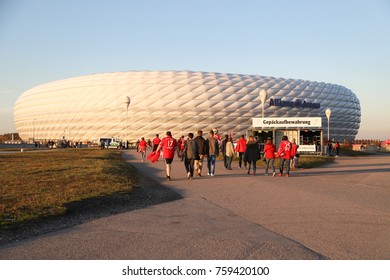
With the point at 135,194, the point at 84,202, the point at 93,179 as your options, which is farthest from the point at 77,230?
the point at 93,179

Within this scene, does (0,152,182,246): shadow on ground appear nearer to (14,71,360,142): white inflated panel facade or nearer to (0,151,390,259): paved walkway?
(0,151,390,259): paved walkway

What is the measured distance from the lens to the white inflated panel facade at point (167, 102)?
67938mm

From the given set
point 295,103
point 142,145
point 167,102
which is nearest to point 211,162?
point 142,145

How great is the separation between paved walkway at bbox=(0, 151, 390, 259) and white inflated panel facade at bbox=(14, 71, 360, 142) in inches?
2280

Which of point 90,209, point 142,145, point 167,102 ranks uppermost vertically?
point 167,102

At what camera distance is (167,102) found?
6756 cm

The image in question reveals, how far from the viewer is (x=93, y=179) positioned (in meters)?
11.7

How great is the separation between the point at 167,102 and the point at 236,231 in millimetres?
62620

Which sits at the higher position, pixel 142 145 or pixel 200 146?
pixel 200 146

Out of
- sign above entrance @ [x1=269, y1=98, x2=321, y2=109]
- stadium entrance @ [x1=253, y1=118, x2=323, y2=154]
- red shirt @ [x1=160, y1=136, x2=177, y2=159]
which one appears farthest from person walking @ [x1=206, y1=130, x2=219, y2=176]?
sign above entrance @ [x1=269, y1=98, x2=321, y2=109]

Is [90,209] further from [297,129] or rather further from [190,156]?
[297,129]

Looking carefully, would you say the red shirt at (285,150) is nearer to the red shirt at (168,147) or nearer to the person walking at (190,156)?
the person walking at (190,156)

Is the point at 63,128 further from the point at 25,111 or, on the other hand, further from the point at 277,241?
the point at 277,241

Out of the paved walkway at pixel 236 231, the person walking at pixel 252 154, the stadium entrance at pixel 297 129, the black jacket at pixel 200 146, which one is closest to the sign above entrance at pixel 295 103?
the stadium entrance at pixel 297 129
